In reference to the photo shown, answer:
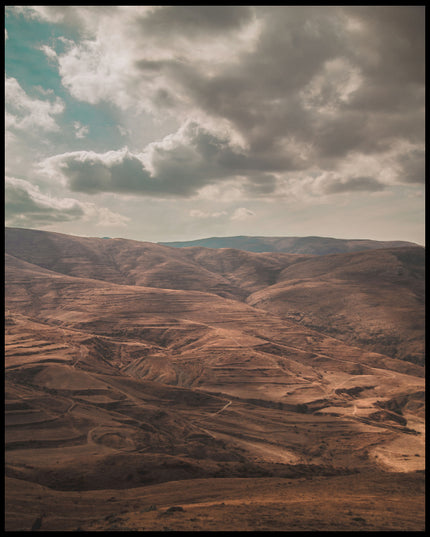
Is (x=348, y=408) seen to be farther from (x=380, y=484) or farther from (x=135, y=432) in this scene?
(x=135, y=432)

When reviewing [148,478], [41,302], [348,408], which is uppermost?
[41,302]

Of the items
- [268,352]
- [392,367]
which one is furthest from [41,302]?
[392,367]

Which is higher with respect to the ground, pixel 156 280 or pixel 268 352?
pixel 156 280

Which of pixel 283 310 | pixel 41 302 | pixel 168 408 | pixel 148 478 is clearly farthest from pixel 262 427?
pixel 41 302

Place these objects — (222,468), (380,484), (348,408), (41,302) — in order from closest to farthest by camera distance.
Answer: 1. (380,484)
2. (222,468)
3. (348,408)
4. (41,302)

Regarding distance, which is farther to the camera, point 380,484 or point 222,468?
point 222,468

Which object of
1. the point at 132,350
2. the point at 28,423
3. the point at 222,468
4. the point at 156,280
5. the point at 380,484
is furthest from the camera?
the point at 156,280
